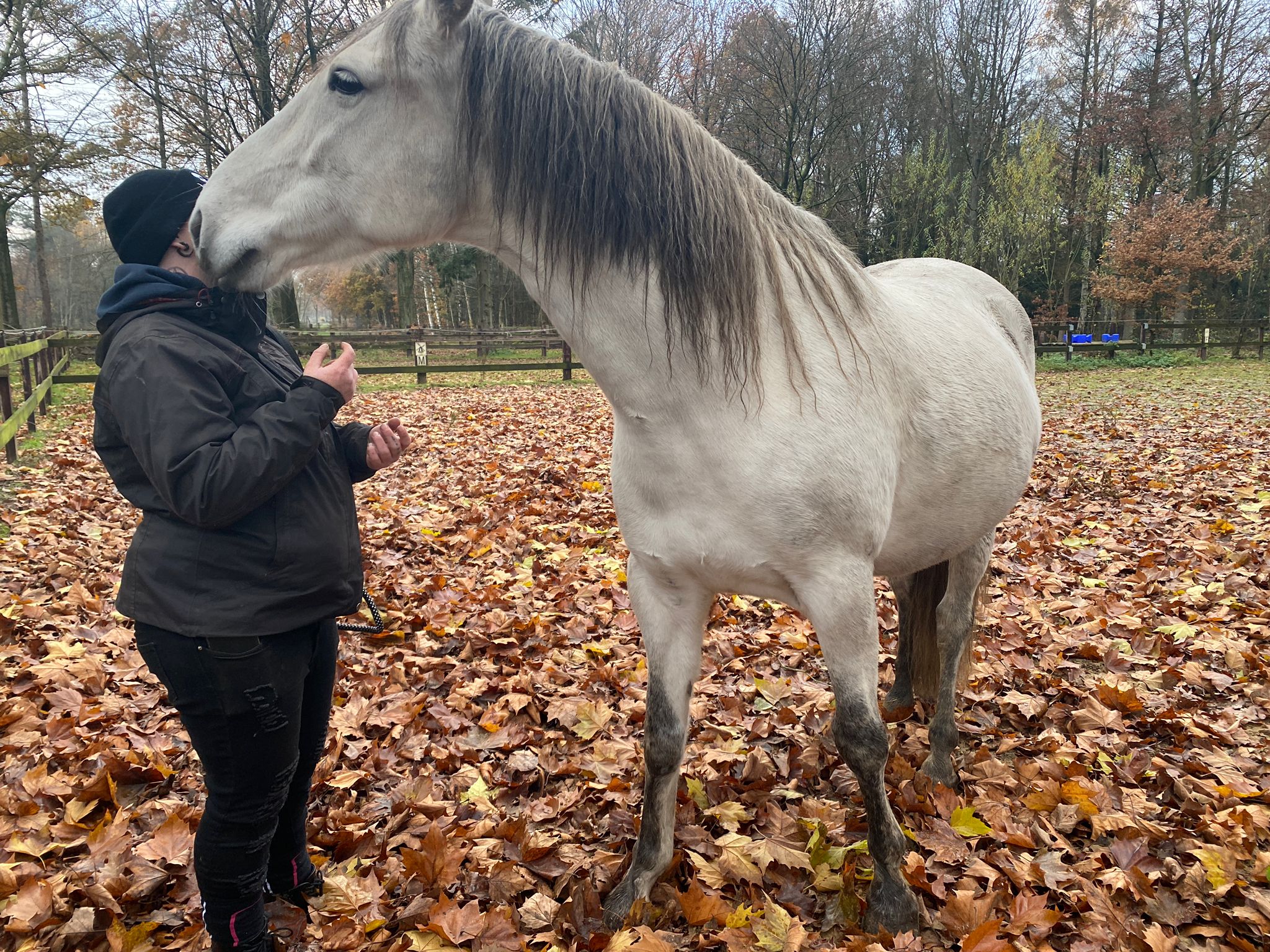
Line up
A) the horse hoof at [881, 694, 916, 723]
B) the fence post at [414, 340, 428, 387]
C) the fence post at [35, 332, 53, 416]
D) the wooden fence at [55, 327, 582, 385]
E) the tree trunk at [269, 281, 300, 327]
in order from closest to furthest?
the horse hoof at [881, 694, 916, 723] → the fence post at [35, 332, 53, 416] → the wooden fence at [55, 327, 582, 385] → the fence post at [414, 340, 428, 387] → the tree trunk at [269, 281, 300, 327]

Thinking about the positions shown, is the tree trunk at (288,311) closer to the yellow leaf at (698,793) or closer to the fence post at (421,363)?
the fence post at (421,363)

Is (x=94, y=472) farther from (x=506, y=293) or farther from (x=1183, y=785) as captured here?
(x=506, y=293)

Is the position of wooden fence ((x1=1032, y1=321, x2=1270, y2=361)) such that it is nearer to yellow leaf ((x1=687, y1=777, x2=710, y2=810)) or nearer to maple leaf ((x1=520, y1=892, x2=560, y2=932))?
yellow leaf ((x1=687, y1=777, x2=710, y2=810))

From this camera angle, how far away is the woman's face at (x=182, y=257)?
1752 mm

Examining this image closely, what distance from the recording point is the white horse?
5.55 feet

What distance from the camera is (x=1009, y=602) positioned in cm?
444

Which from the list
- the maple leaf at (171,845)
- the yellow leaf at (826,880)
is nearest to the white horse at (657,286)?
the yellow leaf at (826,880)

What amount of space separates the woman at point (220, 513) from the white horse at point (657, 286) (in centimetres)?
19

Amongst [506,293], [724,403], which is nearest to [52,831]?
[724,403]

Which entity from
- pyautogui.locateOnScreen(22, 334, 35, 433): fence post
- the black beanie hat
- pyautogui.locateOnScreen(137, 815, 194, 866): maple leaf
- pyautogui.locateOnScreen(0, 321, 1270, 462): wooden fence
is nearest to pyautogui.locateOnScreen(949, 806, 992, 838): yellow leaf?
pyautogui.locateOnScreen(137, 815, 194, 866): maple leaf

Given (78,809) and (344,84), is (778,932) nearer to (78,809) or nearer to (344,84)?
(78,809)

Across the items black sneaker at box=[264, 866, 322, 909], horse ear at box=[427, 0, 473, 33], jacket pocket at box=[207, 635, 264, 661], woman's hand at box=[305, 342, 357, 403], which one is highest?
horse ear at box=[427, 0, 473, 33]

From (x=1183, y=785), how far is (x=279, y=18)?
24.6m

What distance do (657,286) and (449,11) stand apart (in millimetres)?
780
